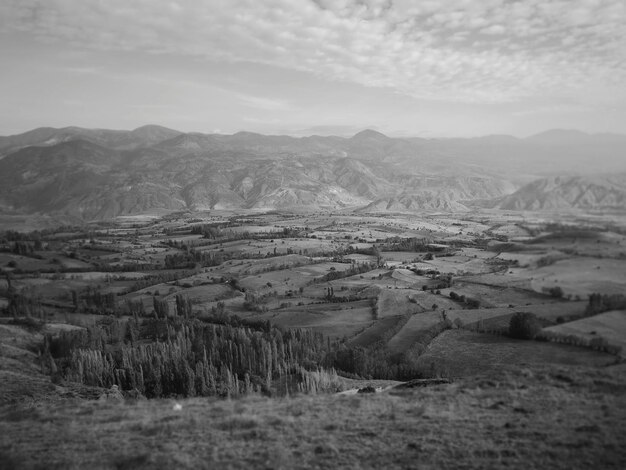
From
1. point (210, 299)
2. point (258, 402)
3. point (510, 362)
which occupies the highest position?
point (258, 402)

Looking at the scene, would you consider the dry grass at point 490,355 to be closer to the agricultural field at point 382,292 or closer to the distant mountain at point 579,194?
the agricultural field at point 382,292

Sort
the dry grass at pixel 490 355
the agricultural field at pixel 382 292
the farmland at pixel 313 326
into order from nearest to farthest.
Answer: the farmland at pixel 313 326, the agricultural field at pixel 382 292, the dry grass at pixel 490 355

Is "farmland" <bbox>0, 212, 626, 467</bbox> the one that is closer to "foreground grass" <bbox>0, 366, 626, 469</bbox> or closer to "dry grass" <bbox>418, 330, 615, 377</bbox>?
"dry grass" <bbox>418, 330, 615, 377</bbox>

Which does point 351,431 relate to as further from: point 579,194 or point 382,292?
point 382,292

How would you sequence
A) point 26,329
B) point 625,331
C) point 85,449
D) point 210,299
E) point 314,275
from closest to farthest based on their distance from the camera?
point 85,449 → point 625,331 → point 26,329 → point 210,299 → point 314,275

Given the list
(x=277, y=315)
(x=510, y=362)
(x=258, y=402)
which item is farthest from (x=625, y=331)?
(x=277, y=315)

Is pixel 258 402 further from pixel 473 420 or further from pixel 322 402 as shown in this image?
pixel 473 420

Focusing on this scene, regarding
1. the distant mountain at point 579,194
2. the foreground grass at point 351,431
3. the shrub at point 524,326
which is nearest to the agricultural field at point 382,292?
the shrub at point 524,326

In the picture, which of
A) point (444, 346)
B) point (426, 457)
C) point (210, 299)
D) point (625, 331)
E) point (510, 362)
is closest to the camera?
point (426, 457)
